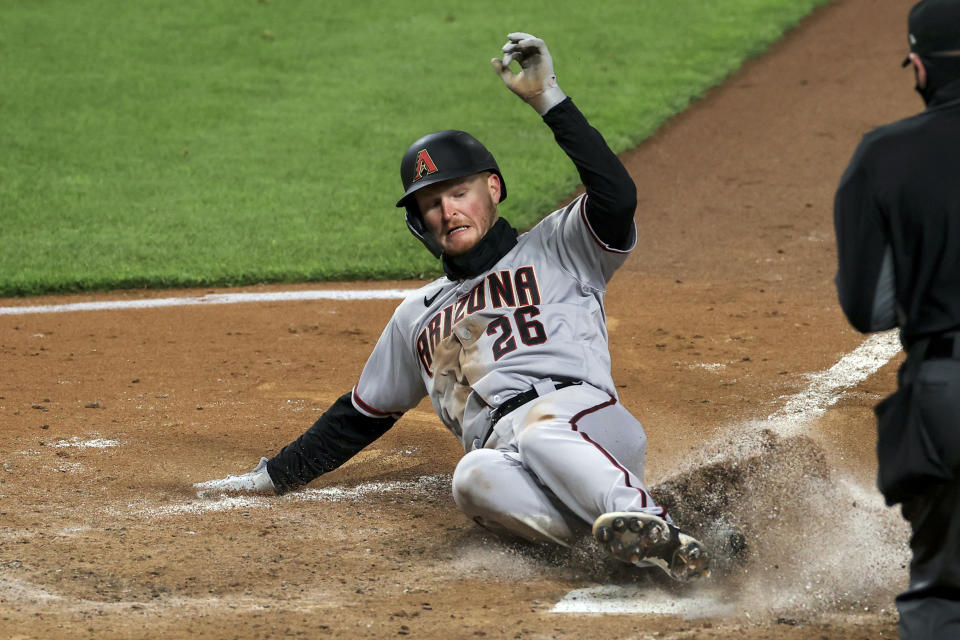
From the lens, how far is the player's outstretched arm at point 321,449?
432 centimetres

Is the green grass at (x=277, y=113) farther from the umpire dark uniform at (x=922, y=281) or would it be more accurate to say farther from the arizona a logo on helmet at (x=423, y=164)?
the umpire dark uniform at (x=922, y=281)

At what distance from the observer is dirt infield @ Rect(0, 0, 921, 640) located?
3.24 metres

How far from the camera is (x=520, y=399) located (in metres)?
3.79

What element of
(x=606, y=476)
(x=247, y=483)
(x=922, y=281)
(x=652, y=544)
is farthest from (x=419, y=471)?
(x=922, y=281)

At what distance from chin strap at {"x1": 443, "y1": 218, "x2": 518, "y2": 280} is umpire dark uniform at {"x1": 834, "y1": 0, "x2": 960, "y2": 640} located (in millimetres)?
1643

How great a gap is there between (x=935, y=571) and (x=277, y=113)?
31.0ft

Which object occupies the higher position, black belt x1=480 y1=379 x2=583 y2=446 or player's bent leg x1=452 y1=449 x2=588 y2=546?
black belt x1=480 y1=379 x2=583 y2=446

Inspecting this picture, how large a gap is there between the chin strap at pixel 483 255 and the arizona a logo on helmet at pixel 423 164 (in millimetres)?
281

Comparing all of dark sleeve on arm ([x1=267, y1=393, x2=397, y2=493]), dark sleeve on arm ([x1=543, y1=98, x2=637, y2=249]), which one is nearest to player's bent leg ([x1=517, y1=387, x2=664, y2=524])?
dark sleeve on arm ([x1=543, y1=98, x2=637, y2=249])

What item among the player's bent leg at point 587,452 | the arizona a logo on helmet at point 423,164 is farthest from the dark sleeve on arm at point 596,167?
the player's bent leg at point 587,452

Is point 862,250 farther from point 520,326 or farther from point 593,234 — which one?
point 520,326

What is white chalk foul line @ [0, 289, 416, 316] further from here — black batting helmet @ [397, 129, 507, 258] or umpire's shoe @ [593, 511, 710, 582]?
umpire's shoe @ [593, 511, 710, 582]

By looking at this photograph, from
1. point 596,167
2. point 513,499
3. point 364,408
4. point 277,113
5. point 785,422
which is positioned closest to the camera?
point 513,499

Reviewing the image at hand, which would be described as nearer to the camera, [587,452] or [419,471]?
[587,452]
